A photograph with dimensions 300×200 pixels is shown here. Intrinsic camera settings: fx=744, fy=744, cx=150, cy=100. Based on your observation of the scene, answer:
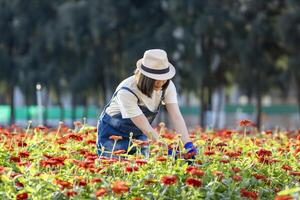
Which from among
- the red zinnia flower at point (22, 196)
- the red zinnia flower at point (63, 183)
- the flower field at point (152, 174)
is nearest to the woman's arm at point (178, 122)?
the flower field at point (152, 174)

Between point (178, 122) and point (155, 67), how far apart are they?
1.68 feet

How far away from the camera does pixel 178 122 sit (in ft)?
19.4

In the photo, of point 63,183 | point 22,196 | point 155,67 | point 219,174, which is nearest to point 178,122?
point 155,67

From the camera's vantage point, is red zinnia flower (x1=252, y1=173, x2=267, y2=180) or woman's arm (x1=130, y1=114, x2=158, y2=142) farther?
woman's arm (x1=130, y1=114, x2=158, y2=142)

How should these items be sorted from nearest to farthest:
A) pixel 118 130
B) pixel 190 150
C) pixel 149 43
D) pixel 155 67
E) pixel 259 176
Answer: pixel 259 176
pixel 190 150
pixel 155 67
pixel 118 130
pixel 149 43

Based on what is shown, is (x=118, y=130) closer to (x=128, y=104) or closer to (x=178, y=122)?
(x=128, y=104)

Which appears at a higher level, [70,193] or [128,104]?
[128,104]

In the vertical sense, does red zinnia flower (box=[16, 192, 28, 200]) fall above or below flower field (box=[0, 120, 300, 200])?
below

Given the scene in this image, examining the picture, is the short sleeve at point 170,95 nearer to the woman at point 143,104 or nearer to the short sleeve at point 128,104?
the woman at point 143,104

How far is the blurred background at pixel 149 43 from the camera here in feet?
79.4

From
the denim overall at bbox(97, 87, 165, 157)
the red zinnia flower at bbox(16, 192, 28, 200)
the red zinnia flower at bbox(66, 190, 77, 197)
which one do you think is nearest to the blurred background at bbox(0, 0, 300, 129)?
the denim overall at bbox(97, 87, 165, 157)

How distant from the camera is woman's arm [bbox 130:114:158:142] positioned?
5698 mm

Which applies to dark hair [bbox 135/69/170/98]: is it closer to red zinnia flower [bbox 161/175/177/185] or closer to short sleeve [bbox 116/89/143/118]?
short sleeve [bbox 116/89/143/118]

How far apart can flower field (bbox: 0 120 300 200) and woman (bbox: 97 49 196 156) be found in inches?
7.0
